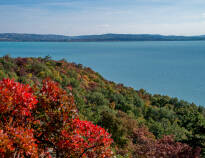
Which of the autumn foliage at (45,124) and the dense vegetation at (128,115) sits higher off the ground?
the autumn foliage at (45,124)

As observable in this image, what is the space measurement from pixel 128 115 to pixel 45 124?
15.8 m

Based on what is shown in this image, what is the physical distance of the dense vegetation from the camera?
10.4 metres

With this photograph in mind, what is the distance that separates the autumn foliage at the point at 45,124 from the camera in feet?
15.9

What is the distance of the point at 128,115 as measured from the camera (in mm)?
20938

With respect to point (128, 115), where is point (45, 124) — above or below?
above

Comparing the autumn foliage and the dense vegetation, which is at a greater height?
the autumn foliage

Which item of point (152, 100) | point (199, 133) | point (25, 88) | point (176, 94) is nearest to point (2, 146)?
point (25, 88)

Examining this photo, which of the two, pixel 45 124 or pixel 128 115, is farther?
pixel 128 115

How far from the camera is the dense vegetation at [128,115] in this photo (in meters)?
10.4

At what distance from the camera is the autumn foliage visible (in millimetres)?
4852

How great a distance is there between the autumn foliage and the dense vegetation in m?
0.70

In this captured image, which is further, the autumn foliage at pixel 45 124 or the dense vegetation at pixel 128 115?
the dense vegetation at pixel 128 115

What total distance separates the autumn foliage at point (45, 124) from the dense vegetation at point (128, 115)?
2.29 ft

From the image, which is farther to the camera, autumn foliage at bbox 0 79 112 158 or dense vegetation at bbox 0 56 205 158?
dense vegetation at bbox 0 56 205 158
